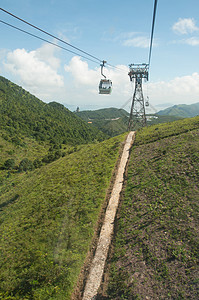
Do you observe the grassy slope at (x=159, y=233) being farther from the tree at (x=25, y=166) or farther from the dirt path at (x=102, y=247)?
the tree at (x=25, y=166)

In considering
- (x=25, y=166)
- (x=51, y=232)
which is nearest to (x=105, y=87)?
(x=51, y=232)

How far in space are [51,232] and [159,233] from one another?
380 inches

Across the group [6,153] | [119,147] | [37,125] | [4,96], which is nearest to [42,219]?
[119,147]

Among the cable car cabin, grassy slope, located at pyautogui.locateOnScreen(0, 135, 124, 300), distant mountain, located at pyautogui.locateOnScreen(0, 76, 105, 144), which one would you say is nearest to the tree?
grassy slope, located at pyautogui.locateOnScreen(0, 135, 124, 300)

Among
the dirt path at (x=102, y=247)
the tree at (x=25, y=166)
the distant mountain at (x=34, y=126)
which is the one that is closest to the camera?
the dirt path at (x=102, y=247)

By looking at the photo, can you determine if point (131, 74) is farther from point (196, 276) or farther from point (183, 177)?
point (196, 276)

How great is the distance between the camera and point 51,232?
54.4 ft

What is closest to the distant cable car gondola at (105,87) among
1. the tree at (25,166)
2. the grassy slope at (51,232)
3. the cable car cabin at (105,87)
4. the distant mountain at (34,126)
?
the cable car cabin at (105,87)

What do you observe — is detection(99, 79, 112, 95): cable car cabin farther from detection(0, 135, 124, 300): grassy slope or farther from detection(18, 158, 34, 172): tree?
detection(18, 158, 34, 172): tree

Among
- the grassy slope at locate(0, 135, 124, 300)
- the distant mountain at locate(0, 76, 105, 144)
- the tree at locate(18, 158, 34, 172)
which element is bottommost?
the tree at locate(18, 158, 34, 172)

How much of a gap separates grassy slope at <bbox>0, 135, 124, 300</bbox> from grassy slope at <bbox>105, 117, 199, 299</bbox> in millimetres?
3083

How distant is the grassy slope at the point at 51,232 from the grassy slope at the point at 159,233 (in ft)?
10.1

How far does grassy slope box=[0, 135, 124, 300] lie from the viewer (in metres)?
11.9

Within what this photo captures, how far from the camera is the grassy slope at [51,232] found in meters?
11.9
